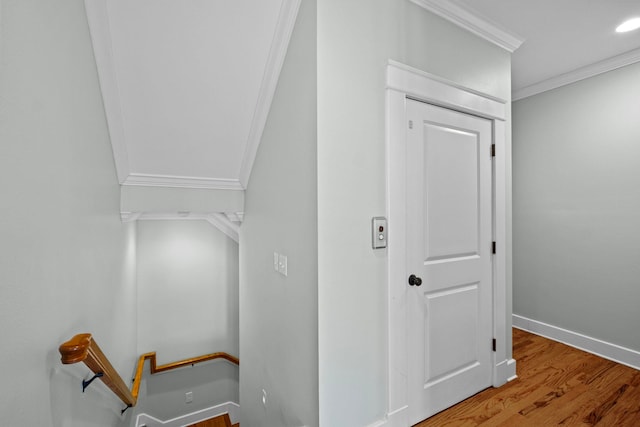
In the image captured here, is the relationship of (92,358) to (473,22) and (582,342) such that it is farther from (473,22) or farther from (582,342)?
(582,342)

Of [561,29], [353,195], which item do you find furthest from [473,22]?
[353,195]

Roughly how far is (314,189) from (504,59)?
180 cm

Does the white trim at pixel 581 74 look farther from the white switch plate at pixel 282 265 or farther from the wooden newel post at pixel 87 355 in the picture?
the wooden newel post at pixel 87 355

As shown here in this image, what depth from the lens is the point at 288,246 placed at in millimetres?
1628

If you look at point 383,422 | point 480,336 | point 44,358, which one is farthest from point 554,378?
point 44,358

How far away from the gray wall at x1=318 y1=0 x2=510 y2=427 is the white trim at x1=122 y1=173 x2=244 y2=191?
5.02ft

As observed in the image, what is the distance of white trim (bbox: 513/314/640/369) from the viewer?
7.29 ft

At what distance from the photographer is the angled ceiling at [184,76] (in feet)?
4.82

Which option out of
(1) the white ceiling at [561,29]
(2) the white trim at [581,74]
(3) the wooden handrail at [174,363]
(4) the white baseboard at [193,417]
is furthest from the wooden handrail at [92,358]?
(2) the white trim at [581,74]

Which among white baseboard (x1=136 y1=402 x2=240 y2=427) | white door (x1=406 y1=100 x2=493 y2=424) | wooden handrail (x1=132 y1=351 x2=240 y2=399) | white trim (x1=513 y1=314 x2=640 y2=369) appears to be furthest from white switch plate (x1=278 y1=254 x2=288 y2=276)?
white baseboard (x1=136 y1=402 x2=240 y2=427)

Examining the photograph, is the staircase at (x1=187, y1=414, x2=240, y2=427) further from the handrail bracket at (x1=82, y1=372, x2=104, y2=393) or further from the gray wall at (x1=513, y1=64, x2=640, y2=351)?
the gray wall at (x1=513, y1=64, x2=640, y2=351)

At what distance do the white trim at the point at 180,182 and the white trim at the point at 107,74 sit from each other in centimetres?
17

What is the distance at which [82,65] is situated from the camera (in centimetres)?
129

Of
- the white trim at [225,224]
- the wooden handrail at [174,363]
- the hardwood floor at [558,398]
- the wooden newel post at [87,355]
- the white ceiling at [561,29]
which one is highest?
the white ceiling at [561,29]
